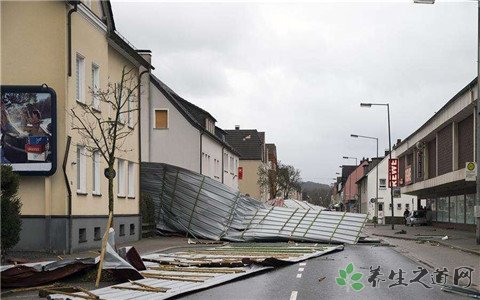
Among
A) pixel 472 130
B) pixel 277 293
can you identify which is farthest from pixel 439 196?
pixel 277 293

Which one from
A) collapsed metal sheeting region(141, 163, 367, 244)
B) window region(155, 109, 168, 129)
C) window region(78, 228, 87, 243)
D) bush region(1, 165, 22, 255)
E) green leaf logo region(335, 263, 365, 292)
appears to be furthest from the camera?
window region(155, 109, 168, 129)

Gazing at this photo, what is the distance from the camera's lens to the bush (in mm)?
15172

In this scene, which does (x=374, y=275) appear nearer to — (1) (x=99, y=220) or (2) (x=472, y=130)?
(1) (x=99, y=220)

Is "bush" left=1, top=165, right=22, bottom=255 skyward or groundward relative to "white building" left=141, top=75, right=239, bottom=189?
groundward

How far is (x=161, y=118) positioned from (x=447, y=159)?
64.6 feet

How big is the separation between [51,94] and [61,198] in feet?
10.7

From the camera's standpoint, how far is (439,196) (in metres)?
55.8

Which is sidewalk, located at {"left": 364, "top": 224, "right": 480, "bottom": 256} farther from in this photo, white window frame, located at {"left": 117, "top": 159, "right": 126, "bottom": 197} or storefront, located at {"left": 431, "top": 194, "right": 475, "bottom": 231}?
white window frame, located at {"left": 117, "top": 159, "right": 126, "bottom": 197}

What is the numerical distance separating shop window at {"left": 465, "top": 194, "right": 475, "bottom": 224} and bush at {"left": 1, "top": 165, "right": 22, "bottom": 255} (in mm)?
32193

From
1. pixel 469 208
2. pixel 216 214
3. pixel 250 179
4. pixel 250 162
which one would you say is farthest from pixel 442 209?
pixel 250 162

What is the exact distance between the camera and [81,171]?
899 inches

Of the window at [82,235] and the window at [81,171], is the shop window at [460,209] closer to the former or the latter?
the window at [81,171]

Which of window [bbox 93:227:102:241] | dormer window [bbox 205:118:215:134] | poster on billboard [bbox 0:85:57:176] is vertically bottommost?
window [bbox 93:227:102:241]

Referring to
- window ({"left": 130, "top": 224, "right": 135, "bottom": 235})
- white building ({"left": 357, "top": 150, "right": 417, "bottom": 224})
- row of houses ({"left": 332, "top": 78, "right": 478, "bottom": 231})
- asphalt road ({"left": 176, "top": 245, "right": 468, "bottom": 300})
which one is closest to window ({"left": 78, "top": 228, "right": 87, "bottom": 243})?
window ({"left": 130, "top": 224, "right": 135, "bottom": 235})
